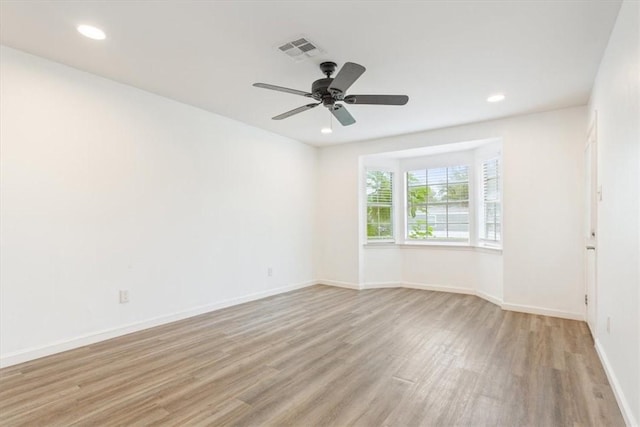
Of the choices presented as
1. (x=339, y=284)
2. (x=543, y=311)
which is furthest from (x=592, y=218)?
(x=339, y=284)

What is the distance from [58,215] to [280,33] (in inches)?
101

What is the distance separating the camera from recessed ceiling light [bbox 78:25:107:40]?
2.45 metres

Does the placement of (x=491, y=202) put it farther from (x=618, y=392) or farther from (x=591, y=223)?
(x=618, y=392)

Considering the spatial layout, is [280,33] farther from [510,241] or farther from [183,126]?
[510,241]

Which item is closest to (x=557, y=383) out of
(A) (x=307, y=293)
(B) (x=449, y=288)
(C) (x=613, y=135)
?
(C) (x=613, y=135)

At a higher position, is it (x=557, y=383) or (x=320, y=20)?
(x=320, y=20)

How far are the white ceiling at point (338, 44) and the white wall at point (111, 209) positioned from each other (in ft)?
1.26

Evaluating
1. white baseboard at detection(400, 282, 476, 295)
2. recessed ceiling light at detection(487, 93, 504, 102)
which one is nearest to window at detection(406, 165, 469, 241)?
white baseboard at detection(400, 282, 476, 295)

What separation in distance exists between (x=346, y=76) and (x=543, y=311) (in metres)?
3.90

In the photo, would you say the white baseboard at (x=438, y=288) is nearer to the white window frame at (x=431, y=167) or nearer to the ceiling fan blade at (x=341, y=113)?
the white window frame at (x=431, y=167)

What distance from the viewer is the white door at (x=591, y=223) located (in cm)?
322

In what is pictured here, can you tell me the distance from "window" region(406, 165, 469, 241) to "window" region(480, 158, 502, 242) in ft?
0.95

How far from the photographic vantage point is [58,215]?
118 inches

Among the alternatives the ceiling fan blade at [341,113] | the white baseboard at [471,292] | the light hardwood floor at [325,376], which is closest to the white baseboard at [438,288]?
the white baseboard at [471,292]
